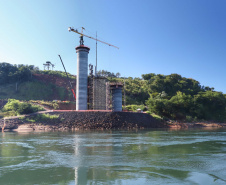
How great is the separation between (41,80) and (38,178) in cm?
7903

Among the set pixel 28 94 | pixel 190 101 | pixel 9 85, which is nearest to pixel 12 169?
pixel 190 101

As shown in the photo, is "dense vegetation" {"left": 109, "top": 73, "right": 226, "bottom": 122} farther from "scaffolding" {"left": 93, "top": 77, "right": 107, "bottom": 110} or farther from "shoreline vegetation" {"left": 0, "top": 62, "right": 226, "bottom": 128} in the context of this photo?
"scaffolding" {"left": 93, "top": 77, "right": 107, "bottom": 110}

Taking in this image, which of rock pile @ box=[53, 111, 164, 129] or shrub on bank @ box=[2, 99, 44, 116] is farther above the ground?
shrub on bank @ box=[2, 99, 44, 116]

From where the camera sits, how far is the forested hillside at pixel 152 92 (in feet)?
192

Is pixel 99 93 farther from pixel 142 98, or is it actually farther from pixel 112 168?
pixel 112 168

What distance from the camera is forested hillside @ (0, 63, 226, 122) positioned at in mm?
58469

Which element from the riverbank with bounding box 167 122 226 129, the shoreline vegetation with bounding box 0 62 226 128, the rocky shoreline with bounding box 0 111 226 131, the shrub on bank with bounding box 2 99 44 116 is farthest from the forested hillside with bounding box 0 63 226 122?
the shrub on bank with bounding box 2 99 44 116

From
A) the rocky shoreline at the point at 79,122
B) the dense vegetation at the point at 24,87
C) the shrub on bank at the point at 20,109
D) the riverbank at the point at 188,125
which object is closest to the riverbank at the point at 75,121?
the rocky shoreline at the point at 79,122

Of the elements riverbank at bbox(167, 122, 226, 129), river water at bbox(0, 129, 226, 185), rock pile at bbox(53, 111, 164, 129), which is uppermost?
rock pile at bbox(53, 111, 164, 129)

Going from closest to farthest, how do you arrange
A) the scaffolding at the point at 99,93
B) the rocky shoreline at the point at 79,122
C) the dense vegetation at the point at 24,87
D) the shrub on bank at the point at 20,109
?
the rocky shoreline at the point at 79,122, the shrub on bank at the point at 20,109, the scaffolding at the point at 99,93, the dense vegetation at the point at 24,87

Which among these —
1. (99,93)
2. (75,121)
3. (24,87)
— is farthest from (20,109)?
(24,87)

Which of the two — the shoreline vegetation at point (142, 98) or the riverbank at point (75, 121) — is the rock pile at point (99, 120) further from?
the shoreline vegetation at point (142, 98)

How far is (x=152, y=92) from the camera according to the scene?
7594cm

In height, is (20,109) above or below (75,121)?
above
